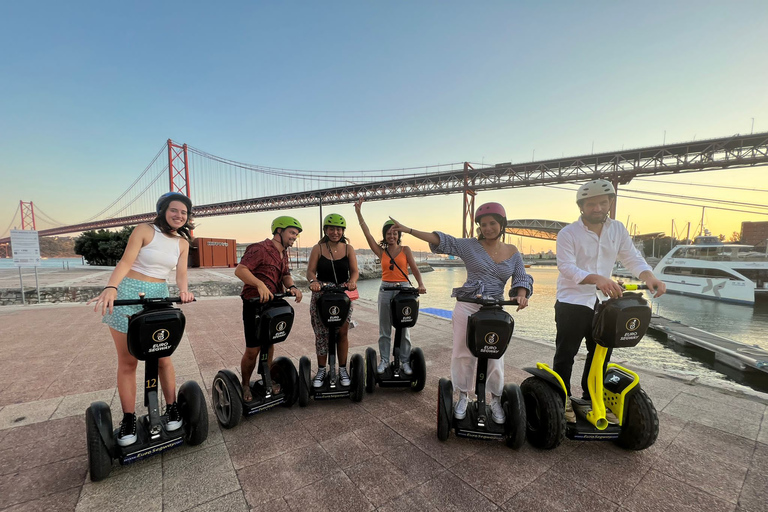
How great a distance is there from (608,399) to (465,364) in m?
1.10

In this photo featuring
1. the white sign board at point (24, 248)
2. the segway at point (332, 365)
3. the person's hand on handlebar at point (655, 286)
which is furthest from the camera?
the white sign board at point (24, 248)

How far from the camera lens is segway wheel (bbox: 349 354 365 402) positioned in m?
3.00

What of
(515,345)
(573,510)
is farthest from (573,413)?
(515,345)

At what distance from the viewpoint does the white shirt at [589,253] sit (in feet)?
7.86

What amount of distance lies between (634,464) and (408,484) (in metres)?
1.60

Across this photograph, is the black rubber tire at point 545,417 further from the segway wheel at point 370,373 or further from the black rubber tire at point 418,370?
the segway wheel at point 370,373

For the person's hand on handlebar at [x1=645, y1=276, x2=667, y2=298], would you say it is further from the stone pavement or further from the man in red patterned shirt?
the man in red patterned shirt

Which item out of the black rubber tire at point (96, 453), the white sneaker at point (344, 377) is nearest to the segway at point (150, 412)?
the black rubber tire at point (96, 453)

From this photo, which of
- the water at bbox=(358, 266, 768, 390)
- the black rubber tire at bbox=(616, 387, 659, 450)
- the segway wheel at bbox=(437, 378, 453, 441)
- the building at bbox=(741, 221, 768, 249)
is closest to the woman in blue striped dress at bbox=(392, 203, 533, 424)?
the segway wheel at bbox=(437, 378, 453, 441)

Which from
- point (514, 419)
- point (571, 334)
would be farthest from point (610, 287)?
point (514, 419)

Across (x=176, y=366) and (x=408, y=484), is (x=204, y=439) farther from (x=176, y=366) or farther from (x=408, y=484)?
(x=176, y=366)

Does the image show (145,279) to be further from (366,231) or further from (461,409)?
(461,409)

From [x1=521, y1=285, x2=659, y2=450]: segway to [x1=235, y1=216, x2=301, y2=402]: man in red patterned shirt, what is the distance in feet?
6.98

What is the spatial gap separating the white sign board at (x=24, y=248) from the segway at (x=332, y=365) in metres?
11.2
